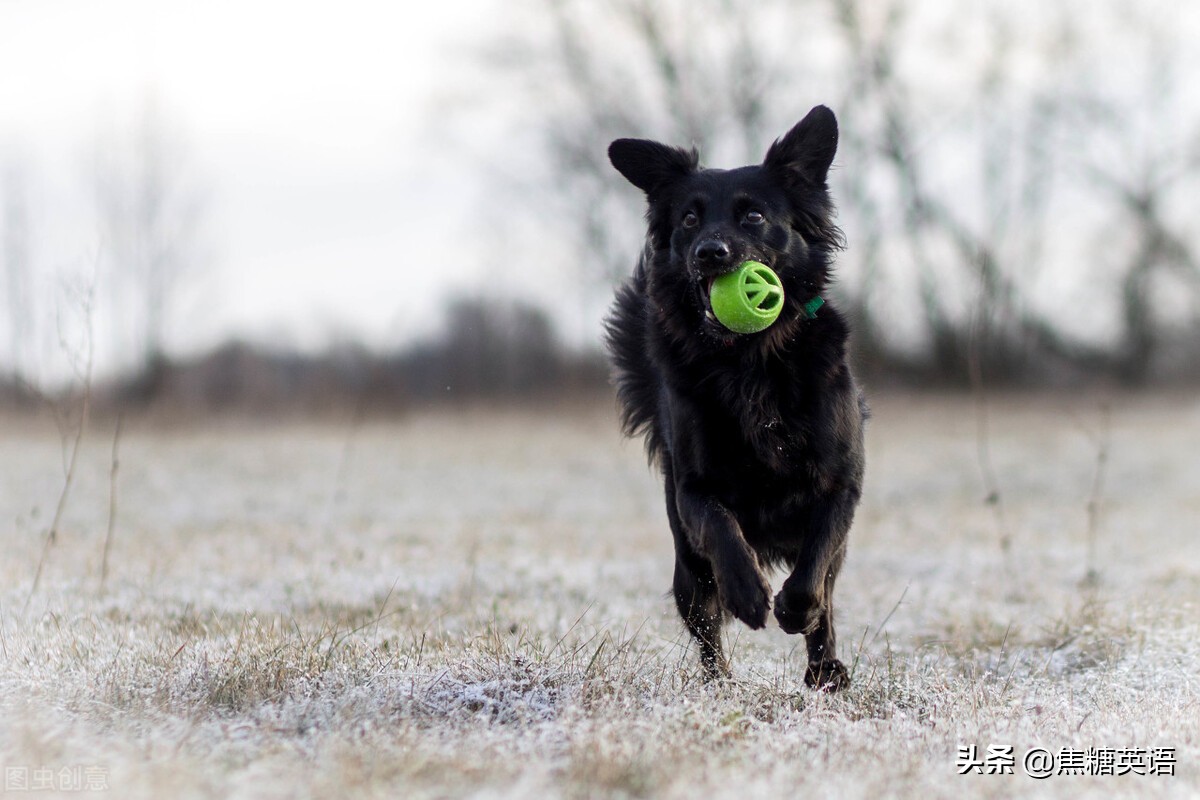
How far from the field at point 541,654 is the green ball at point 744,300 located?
1.28 m

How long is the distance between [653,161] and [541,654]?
2.23 m

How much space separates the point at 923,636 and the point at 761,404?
6.52 feet

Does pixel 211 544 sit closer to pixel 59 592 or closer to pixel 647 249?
pixel 59 592

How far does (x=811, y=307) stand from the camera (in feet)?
14.5

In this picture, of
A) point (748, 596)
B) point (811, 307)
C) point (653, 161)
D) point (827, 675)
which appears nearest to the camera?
point (748, 596)

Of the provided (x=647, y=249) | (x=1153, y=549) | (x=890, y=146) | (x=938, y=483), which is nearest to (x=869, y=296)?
(x=890, y=146)

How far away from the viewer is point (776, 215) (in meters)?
4.58

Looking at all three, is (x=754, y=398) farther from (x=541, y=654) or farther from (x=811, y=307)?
(x=541, y=654)

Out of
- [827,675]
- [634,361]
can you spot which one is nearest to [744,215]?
[634,361]

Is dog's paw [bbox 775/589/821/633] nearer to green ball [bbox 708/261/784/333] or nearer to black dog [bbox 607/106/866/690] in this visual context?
black dog [bbox 607/106/866/690]

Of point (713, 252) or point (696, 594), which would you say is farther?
point (696, 594)

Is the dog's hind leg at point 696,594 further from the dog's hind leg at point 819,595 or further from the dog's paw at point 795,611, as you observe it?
the dog's paw at point 795,611

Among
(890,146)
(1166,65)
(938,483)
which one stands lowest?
(938,483)

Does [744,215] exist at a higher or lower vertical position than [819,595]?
higher
